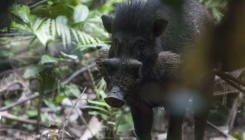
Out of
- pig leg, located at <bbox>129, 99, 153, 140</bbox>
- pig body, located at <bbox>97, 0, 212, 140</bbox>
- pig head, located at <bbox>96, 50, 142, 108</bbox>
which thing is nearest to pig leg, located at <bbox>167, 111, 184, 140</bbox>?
pig body, located at <bbox>97, 0, 212, 140</bbox>

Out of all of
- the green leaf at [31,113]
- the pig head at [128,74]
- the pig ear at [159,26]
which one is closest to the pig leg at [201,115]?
the pig head at [128,74]

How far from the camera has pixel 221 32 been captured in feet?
6.66

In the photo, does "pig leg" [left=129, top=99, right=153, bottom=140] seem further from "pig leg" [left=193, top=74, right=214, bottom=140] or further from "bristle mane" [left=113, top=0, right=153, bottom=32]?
"bristle mane" [left=113, top=0, right=153, bottom=32]

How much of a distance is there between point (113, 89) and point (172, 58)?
44cm

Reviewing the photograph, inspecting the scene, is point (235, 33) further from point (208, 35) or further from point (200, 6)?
point (200, 6)

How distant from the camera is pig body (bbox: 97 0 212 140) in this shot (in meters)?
2.33

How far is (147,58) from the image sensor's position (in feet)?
8.18

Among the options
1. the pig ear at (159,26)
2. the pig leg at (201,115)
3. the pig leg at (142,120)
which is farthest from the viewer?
the pig leg at (201,115)

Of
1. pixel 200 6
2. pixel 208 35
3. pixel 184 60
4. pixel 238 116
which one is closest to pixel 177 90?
pixel 184 60

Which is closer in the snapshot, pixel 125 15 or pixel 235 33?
pixel 235 33

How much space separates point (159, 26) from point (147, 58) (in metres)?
0.19

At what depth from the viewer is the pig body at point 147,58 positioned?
233 centimetres

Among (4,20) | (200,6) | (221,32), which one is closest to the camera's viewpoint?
(4,20)

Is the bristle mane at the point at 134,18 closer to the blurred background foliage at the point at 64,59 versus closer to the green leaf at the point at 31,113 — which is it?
the blurred background foliage at the point at 64,59
